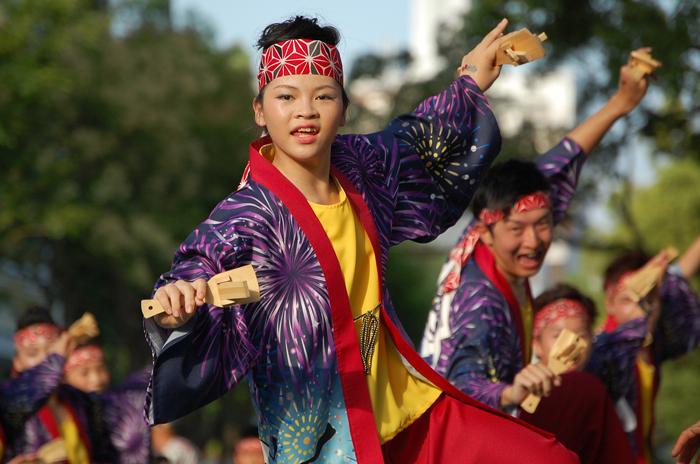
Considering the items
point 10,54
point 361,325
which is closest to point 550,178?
point 361,325

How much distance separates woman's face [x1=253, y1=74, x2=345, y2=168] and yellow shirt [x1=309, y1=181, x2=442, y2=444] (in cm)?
17

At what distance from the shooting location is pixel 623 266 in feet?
16.5

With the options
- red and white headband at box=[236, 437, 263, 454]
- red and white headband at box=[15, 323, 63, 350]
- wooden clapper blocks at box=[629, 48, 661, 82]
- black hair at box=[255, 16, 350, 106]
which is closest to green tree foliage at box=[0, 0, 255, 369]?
red and white headband at box=[236, 437, 263, 454]

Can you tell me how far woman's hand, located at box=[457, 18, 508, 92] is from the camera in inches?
123

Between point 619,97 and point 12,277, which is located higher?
point 12,277

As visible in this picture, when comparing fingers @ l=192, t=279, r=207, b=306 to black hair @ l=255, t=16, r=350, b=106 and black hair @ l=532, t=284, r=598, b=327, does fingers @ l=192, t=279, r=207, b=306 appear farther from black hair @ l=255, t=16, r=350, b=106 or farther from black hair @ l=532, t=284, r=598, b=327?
black hair @ l=532, t=284, r=598, b=327

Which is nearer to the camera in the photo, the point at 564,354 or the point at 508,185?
the point at 564,354

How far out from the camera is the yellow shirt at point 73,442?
498 cm

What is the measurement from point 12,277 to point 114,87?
133 inches

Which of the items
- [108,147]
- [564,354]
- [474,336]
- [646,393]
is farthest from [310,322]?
[108,147]

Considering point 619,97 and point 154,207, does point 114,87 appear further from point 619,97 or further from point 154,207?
point 619,97

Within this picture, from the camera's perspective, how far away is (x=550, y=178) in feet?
13.1

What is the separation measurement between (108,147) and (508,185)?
34.9ft

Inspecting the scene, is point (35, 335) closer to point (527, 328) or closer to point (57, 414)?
point (57, 414)
